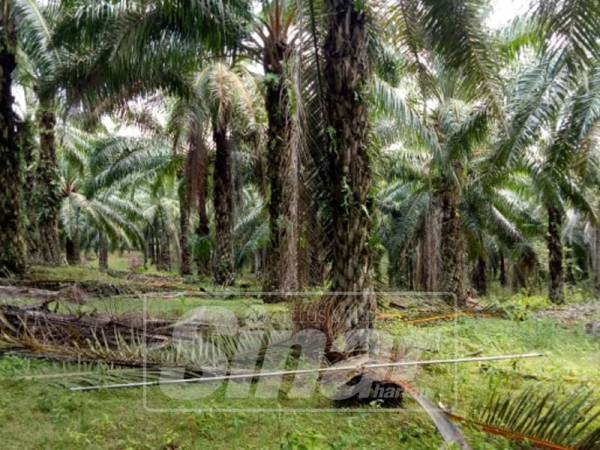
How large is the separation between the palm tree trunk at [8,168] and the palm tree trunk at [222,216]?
4807mm

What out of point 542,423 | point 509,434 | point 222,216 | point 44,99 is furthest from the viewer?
point 222,216

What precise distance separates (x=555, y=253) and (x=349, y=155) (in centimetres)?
1202

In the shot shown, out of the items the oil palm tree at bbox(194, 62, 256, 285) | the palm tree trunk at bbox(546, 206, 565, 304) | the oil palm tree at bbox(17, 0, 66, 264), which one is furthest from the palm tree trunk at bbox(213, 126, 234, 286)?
the palm tree trunk at bbox(546, 206, 565, 304)

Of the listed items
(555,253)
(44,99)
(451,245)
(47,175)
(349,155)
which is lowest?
(555,253)

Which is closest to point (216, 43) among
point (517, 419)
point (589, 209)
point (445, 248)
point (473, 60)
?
point (473, 60)

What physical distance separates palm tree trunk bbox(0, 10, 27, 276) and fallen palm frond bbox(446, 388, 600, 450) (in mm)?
8644

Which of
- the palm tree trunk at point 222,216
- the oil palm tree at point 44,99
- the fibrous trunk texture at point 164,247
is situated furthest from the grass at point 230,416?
the fibrous trunk texture at point 164,247

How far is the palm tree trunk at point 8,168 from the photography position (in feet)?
31.2

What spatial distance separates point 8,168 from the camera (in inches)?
379

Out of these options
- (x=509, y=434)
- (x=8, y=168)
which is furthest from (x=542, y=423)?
(x=8, y=168)

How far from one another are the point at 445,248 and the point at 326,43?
28.7 feet

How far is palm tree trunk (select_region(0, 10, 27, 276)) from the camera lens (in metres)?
9.51

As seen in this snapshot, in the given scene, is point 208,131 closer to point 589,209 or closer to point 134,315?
point 134,315

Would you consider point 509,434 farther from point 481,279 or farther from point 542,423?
point 481,279
